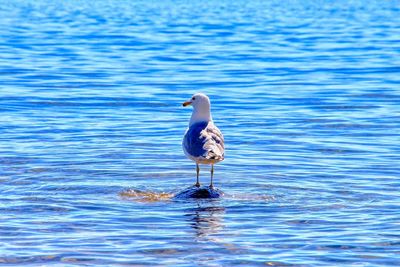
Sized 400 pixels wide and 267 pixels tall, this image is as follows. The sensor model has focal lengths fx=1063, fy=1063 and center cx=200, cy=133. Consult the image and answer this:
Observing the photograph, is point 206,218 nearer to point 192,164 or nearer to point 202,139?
point 202,139

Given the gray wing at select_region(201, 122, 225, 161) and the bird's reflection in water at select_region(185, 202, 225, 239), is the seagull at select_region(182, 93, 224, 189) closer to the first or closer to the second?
the gray wing at select_region(201, 122, 225, 161)

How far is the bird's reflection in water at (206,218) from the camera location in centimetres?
1072

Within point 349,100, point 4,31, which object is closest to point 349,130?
point 349,100

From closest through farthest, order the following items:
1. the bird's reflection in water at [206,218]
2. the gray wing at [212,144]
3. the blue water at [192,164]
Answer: the blue water at [192,164], the bird's reflection in water at [206,218], the gray wing at [212,144]

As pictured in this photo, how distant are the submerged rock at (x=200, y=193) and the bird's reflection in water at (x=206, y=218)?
1.23 feet

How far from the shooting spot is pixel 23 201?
12.1m

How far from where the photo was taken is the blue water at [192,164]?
10.1 metres

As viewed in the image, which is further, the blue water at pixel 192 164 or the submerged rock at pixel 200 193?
the submerged rock at pixel 200 193

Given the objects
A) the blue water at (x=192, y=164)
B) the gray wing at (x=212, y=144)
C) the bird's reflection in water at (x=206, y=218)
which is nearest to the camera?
the blue water at (x=192, y=164)

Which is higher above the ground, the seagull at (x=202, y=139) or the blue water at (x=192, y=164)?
the seagull at (x=202, y=139)

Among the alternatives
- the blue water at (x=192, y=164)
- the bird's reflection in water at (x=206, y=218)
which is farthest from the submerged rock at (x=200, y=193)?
the bird's reflection in water at (x=206, y=218)

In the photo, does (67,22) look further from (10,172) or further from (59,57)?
(10,172)

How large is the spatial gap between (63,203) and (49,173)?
190 centimetres

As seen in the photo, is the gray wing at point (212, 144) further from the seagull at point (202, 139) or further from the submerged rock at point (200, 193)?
the submerged rock at point (200, 193)
